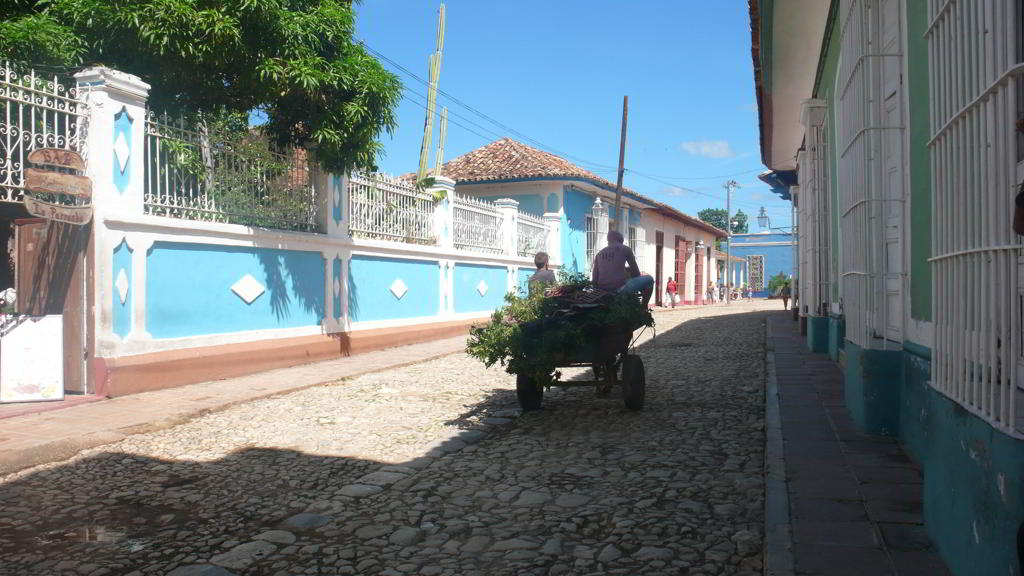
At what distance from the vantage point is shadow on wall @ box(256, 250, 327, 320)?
Result: 30.8 feet

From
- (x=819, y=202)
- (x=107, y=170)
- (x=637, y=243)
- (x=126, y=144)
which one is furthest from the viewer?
(x=637, y=243)

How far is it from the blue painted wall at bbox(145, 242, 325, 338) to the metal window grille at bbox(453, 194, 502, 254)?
179 inches

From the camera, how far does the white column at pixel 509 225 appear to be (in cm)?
1673

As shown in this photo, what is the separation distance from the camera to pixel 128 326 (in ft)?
24.1

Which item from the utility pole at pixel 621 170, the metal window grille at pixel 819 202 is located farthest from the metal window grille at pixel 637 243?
the metal window grille at pixel 819 202

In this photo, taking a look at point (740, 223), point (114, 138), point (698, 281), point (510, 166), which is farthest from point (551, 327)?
point (740, 223)

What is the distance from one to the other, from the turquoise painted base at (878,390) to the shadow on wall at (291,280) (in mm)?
6920

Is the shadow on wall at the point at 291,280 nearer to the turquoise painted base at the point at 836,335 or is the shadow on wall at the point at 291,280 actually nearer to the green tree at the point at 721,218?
the turquoise painted base at the point at 836,335

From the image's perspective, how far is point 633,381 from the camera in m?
6.14

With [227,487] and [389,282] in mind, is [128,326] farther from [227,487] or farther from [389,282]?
[389,282]

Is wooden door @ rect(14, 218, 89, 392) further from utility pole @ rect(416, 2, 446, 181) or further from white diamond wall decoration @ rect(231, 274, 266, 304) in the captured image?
utility pole @ rect(416, 2, 446, 181)

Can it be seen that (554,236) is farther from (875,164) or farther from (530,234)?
(875,164)

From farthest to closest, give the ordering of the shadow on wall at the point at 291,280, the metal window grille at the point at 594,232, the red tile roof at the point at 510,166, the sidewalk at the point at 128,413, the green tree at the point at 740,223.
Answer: the green tree at the point at 740,223 → the metal window grille at the point at 594,232 → the red tile roof at the point at 510,166 → the shadow on wall at the point at 291,280 → the sidewalk at the point at 128,413

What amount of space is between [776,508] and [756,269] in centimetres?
5415
